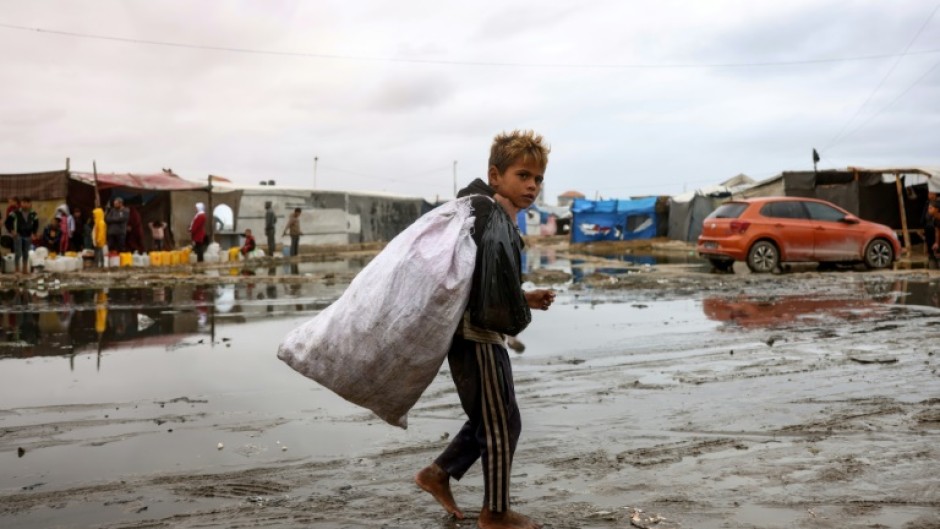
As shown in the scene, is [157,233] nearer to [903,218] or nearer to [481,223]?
[903,218]

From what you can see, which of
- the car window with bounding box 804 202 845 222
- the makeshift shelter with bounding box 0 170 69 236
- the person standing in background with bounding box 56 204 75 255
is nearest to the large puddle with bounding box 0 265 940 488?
the car window with bounding box 804 202 845 222

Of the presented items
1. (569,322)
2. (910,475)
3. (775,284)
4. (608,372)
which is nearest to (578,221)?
(775,284)

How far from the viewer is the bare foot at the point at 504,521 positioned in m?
3.46

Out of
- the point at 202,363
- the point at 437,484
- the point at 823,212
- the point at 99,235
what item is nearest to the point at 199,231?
the point at 99,235

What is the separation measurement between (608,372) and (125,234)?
2000 cm

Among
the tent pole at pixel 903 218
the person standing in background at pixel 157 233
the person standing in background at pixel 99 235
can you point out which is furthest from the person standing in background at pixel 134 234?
the tent pole at pixel 903 218

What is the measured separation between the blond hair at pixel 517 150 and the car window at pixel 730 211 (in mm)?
15962

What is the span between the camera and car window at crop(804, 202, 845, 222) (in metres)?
19.2

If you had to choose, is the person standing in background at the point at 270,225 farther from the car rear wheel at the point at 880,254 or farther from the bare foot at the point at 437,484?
the bare foot at the point at 437,484

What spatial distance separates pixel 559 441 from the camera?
4.95 m

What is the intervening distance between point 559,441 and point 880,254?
16.9 m

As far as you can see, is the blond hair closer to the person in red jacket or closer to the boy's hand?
the boy's hand

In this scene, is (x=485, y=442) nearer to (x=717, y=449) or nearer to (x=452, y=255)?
(x=452, y=255)

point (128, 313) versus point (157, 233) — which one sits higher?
point (157, 233)
